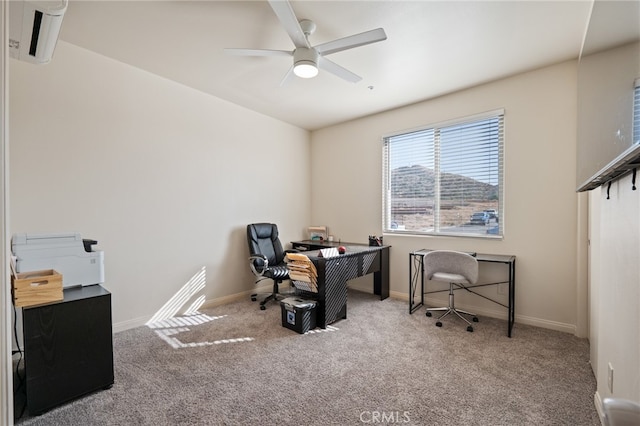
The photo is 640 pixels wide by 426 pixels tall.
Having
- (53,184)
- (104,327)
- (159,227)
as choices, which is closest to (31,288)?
(104,327)

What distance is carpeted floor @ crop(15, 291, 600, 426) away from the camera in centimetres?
177

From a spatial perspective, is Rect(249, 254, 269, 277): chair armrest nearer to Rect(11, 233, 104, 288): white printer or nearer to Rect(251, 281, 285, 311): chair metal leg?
Rect(251, 281, 285, 311): chair metal leg

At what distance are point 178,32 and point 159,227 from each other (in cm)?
201

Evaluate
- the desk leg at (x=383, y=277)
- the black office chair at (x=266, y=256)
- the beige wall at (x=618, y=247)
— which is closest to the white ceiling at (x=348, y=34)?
the beige wall at (x=618, y=247)

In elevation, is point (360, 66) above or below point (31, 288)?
above

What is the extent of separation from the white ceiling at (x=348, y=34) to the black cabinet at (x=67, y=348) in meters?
2.16

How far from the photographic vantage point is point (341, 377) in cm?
218

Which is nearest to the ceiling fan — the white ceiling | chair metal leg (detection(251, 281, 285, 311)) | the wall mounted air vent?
the white ceiling

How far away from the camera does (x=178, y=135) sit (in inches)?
138

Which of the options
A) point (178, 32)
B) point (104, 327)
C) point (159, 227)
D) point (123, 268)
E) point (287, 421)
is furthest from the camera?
point (159, 227)

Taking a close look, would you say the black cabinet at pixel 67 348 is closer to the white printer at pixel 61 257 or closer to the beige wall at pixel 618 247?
the white printer at pixel 61 257

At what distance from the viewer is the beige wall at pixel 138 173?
2539 mm

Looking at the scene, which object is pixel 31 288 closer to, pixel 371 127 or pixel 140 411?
pixel 140 411

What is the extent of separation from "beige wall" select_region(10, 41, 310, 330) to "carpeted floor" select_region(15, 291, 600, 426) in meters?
0.74
